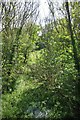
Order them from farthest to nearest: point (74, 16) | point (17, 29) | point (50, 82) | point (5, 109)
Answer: point (17, 29), point (74, 16), point (5, 109), point (50, 82)

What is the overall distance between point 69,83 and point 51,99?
50cm

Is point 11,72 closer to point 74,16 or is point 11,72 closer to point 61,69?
point 61,69

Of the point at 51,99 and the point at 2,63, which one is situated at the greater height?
the point at 2,63

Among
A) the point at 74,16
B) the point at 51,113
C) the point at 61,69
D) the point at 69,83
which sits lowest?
the point at 51,113

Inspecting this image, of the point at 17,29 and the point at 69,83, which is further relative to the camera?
the point at 17,29

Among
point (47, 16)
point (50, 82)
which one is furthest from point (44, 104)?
point (47, 16)

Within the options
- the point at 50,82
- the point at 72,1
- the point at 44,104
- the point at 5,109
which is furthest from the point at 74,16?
the point at 5,109

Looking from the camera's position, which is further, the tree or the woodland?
the tree

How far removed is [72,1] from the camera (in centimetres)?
519

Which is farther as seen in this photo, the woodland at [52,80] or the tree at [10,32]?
the tree at [10,32]

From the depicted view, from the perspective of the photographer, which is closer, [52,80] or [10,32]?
[52,80]

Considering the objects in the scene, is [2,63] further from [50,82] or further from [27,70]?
[50,82]

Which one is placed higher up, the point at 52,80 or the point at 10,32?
the point at 10,32

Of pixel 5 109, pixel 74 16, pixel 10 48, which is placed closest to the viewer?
pixel 5 109
